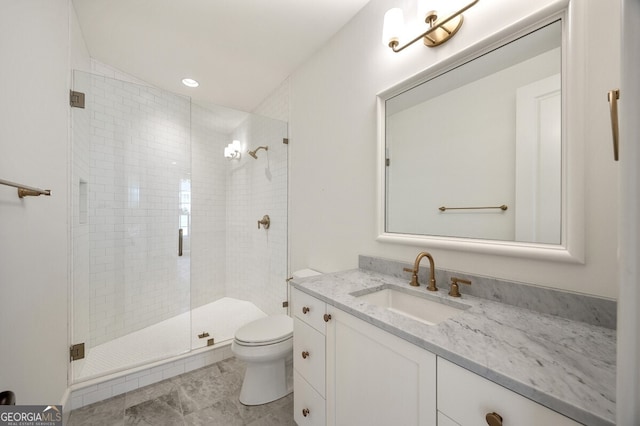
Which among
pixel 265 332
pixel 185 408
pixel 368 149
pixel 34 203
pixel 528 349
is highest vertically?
pixel 368 149

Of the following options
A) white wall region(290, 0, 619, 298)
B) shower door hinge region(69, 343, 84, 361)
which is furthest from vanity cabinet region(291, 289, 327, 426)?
shower door hinge region(69, 343, 84, 361)

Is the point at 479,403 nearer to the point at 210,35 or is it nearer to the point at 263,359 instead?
the point at 263,359

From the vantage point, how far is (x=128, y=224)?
2.25 metres

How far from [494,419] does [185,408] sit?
1.77 metres

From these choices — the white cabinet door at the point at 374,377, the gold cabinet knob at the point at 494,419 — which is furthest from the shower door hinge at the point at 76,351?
the gold cabinet knob at the point at 494,419

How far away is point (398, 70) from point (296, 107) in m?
1.14

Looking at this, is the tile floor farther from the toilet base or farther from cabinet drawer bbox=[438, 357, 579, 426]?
cabinet drawer bbox=[438, 357, 579, 426]

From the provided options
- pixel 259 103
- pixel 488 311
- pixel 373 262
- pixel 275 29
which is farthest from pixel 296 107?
pixel 488 311

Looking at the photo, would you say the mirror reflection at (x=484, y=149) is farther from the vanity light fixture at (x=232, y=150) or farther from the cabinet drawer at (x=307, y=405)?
the vanity light fixture at (x=232, y=150)

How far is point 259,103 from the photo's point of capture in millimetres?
3039

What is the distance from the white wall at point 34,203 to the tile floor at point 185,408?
274 millimetres

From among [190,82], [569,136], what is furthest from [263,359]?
[190,82]

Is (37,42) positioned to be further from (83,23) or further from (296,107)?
(296,107)

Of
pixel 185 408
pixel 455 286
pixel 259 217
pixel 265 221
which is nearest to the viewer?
pixel 455 286
